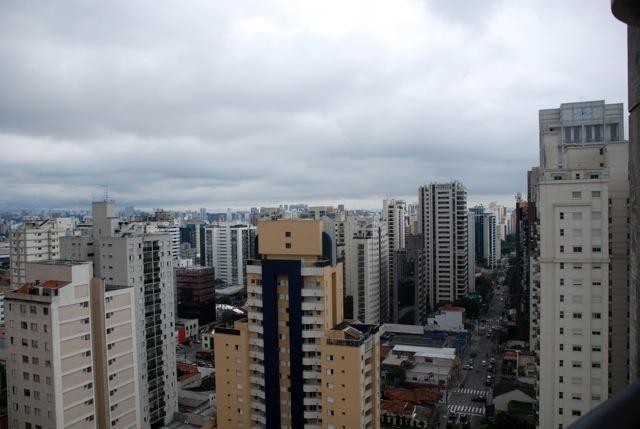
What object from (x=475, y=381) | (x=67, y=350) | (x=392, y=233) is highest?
(x=392, y=233)

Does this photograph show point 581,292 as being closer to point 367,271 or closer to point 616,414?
point 616,414

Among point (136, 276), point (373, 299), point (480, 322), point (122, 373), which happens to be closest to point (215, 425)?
point (122, 373)

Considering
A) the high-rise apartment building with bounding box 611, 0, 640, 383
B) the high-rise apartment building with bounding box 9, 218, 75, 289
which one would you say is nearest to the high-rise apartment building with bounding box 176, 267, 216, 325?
the high-rise apartment building with bounding box 9, 218, 75, 289

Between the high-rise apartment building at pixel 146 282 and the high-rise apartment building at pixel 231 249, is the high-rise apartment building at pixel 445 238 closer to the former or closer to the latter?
the high-rise apartment building at pixel 231 249

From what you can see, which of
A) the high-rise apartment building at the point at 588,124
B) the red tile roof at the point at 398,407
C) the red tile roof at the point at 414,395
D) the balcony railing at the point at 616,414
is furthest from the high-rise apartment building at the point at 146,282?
the balcony railing at the point at 616,414

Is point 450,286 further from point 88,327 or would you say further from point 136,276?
point 88,327

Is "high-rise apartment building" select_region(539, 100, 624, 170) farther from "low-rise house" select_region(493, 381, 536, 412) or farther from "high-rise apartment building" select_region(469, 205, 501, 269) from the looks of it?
"high-rise apartment building" select_region(469, 205, 501, 269)

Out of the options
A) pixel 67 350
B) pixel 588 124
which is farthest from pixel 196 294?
pixel 588 124
